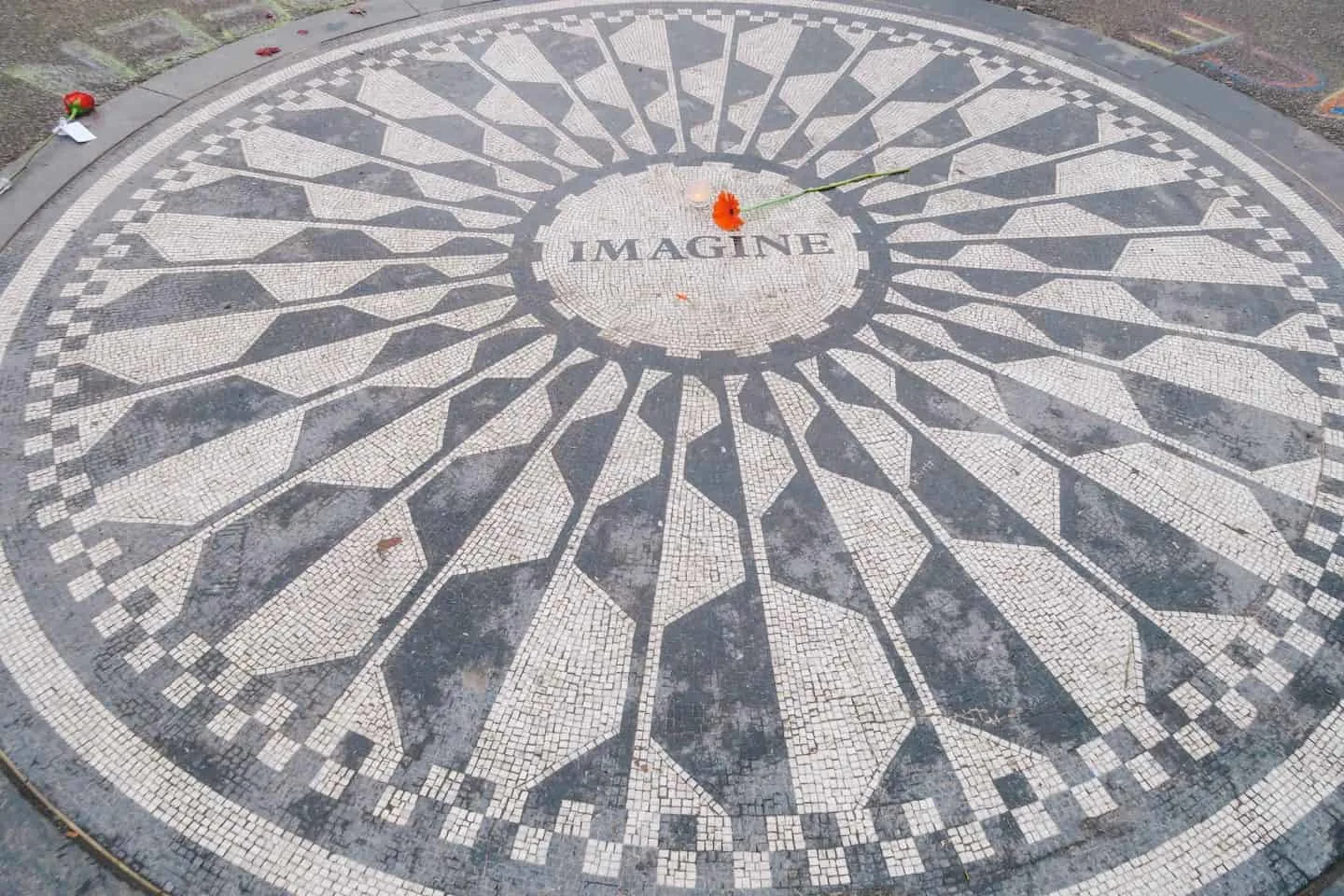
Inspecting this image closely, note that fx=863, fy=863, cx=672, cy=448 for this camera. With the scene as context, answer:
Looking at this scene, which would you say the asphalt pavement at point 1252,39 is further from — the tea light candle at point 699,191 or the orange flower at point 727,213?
the orange flower at point 727,213

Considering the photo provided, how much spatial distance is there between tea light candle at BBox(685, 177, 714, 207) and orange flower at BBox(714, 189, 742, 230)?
0.52 m

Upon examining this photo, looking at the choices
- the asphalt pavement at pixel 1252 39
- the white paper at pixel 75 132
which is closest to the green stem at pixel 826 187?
the asphalt pavement at pixel 1252 39

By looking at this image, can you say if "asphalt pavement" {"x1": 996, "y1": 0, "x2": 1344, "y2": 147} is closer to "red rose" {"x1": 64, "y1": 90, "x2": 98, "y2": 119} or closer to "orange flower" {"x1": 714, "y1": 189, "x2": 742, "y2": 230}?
"orange flower" {"x1": 714, "y1": 189, "x2": 742, "y2": 230}

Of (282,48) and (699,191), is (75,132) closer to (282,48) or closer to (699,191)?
(282,48)

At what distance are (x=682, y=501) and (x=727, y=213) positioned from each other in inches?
197

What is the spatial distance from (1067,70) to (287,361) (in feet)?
46.8

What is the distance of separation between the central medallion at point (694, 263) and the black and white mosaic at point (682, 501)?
75 millimetres

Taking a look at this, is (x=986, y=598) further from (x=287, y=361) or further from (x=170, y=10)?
(x=170, y=10)

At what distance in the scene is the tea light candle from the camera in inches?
514

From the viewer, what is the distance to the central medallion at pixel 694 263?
36.5ft

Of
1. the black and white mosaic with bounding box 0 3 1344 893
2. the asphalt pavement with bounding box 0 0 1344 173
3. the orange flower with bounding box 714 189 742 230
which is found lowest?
the black and white mosaic with bounding box 0 3 1344 893

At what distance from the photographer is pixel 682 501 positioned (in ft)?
30.1

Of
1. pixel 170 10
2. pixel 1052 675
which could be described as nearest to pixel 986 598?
pixel 1052 675

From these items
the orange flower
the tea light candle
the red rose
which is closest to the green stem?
the orange flower
